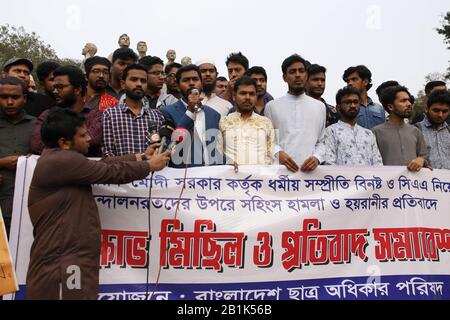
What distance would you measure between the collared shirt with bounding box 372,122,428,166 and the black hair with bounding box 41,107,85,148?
10.7 ft

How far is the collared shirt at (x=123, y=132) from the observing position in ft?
15.7

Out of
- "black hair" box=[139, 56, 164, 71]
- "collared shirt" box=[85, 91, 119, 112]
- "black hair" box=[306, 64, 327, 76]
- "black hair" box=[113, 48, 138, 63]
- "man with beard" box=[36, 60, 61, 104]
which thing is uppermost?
"black hair" box=[113, 48, 138, 63]

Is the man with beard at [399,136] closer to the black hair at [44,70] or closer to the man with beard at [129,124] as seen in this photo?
the man with beard at [129,124]

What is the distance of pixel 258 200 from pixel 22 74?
3.20 m

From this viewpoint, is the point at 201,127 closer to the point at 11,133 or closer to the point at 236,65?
the point at 11,133

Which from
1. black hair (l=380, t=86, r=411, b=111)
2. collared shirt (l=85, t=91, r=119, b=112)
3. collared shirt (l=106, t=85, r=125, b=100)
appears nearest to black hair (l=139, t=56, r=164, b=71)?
collared shirt (l=106, t=85, r=125, b=100)

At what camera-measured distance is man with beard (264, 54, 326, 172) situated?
17.8 feet

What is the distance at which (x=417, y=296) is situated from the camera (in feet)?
16.1

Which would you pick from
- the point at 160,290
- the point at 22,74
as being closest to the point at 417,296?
the point at 160,290

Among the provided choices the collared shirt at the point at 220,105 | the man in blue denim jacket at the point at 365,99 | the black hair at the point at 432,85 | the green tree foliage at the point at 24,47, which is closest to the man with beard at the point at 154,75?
the collared shirt at the point at 220,105

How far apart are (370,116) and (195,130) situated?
106 inches

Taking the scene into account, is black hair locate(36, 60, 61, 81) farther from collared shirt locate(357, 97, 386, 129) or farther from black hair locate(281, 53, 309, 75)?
collared shirt locate(357, 97, 386, 129)

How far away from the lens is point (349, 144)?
5.32 m

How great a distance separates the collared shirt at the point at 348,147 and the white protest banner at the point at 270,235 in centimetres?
21
